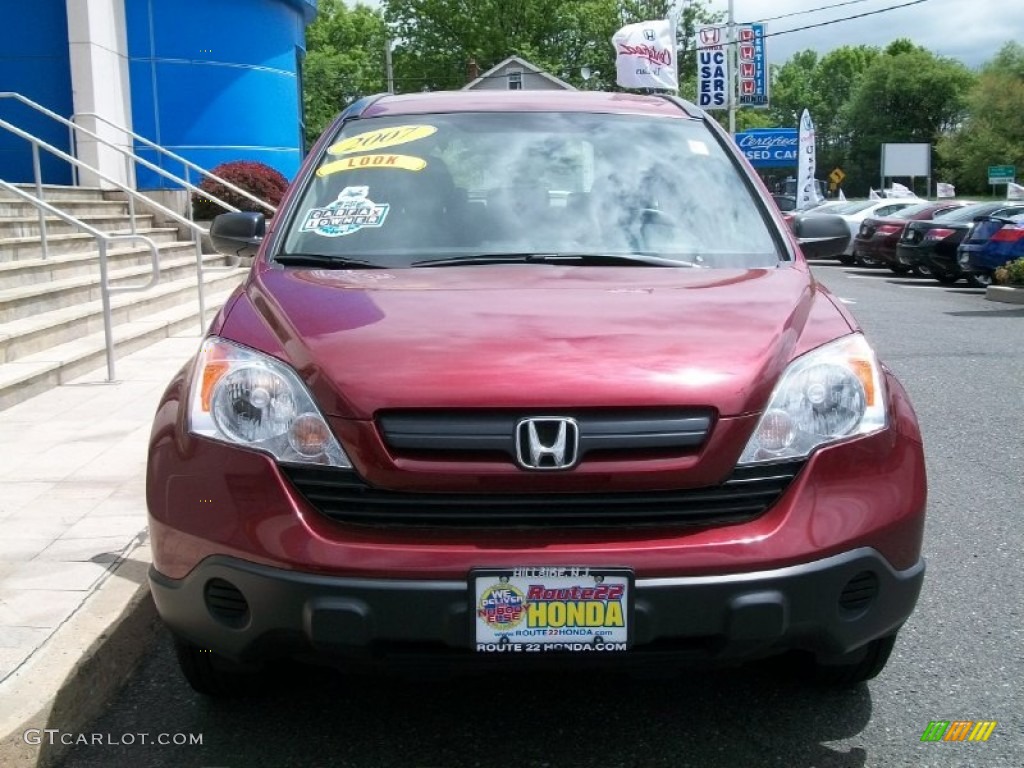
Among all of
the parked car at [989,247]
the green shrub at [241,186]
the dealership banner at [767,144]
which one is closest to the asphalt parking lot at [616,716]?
the green shrub at [241,186]

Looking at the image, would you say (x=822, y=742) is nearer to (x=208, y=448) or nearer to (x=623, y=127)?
(x=208, y=448)

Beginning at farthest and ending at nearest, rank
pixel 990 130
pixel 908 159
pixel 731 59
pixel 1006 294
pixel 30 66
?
pixel 990 130
pixel 908 159
pixel 731 59
pixel 30 66
pixel 1006 294

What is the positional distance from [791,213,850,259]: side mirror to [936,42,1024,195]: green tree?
246ft

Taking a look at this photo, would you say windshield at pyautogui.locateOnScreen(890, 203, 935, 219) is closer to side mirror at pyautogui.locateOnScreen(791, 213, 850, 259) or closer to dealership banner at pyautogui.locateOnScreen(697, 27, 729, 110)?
dealership banner at pyautogui.locateOnScreen(697, 27, 729, 110)

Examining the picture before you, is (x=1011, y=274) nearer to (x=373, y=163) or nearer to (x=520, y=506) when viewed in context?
(x=373, y=163)

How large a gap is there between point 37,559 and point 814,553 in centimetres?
287

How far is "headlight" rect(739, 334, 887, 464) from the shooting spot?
2598mm

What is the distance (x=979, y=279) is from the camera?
18.4 m

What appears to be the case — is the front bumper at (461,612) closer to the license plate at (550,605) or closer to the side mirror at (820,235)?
the license plate at (550,605)

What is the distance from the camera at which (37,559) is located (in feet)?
13.4

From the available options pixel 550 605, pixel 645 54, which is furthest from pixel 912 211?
pixel 550 605

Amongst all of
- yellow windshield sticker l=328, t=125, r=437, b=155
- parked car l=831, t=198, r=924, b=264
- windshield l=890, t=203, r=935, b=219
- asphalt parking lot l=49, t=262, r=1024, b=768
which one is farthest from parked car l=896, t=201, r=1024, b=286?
yellow windshield sticker l=328, t=125, r=437, b=155

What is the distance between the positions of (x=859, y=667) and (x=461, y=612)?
1.31 meters

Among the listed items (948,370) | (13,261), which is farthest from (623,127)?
(13,261)
